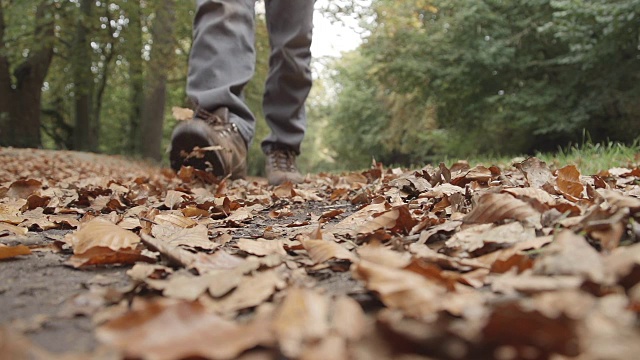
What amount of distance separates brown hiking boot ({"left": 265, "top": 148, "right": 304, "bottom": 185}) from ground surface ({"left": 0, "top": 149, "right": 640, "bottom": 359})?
1.44 metres

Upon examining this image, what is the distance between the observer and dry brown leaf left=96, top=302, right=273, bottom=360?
43 cm

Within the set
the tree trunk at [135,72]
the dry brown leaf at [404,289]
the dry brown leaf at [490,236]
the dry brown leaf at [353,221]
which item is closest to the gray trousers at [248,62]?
the dry brown leaf at [353,221]

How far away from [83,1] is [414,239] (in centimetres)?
1154

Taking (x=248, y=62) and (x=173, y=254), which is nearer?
(x=173, y=254)

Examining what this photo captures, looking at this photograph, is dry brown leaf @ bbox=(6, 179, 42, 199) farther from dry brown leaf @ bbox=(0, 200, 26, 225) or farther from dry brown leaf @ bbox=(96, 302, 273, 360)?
dry brown leaf @ bbox=(96, 302, 273, 360)

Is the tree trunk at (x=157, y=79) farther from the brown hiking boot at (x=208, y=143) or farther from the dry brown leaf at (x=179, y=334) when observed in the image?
the dry brown leaf at (x=179, y=334)

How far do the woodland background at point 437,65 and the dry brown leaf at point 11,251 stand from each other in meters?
6.69

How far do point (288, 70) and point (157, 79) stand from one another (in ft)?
31.8

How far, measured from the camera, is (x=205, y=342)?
454mm

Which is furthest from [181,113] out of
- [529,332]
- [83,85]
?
[83,85]

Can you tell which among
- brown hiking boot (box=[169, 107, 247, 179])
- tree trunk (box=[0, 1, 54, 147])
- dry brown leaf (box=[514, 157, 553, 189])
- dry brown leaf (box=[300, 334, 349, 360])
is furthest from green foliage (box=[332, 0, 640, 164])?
tree trunk (box=[0, 1, 54, 147])

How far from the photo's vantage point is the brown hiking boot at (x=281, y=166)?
109 inches

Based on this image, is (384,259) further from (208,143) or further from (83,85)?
(83,85)

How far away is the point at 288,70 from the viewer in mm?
2861
